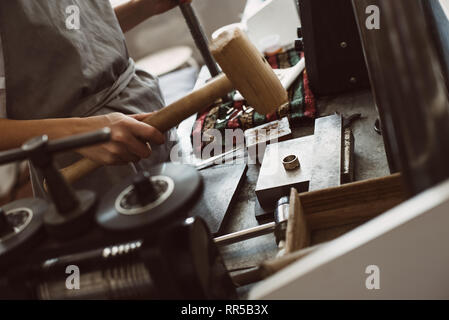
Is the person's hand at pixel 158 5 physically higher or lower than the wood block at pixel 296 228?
higher

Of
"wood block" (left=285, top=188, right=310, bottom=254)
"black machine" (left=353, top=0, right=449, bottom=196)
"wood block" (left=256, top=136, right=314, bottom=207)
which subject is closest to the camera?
"black machine" (left=353, top=0, right=449, bottom=196)

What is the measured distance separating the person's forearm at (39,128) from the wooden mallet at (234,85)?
0.11 m

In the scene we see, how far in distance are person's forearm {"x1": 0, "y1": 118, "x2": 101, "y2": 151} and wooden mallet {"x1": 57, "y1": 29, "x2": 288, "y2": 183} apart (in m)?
0.11

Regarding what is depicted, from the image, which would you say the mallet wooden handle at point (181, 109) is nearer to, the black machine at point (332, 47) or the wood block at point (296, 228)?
the wood block at point (296, 228)

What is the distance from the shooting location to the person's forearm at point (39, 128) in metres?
1.41

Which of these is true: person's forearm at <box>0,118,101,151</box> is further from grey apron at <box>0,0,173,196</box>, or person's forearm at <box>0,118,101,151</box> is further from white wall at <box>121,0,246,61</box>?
white wall at <box>121,0,246,61</box>

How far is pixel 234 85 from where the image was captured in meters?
1.26

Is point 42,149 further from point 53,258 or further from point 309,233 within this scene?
point 309,233

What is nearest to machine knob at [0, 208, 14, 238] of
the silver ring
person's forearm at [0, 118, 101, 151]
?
person's forearm at [0, 118, 101, 151]

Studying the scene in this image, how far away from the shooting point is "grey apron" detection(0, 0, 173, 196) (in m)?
1.55

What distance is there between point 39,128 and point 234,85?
65 cm

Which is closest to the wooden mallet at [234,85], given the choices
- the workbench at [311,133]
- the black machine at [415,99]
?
the workbench at [311,133]

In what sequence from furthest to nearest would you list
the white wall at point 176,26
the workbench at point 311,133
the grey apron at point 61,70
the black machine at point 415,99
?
1. the white wall at point 176,26
2. the grey apron at point 61,70
3. the workbench at point 311,133
4. the black machine at point 415,99

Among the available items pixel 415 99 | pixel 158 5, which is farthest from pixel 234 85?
pixel 158 5
